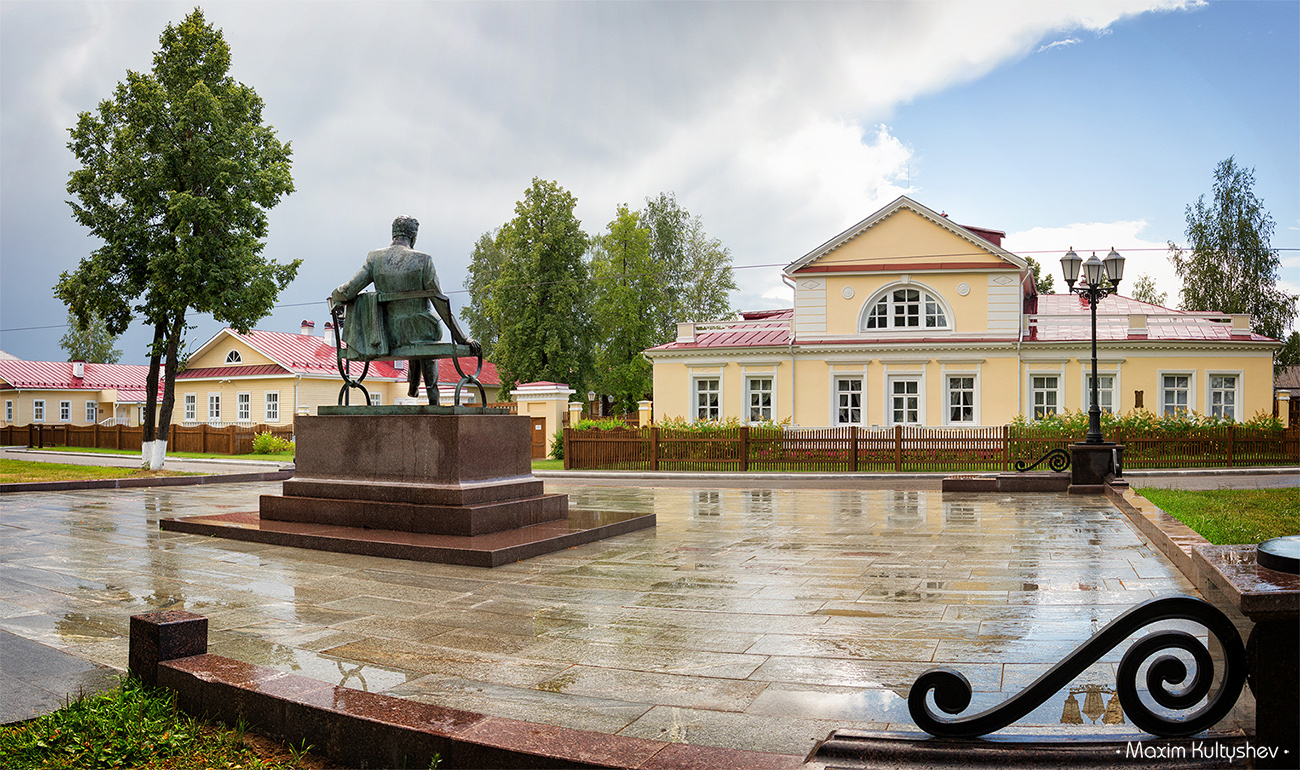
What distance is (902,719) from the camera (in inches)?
141

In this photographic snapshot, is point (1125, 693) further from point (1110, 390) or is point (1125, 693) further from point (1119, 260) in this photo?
point (1110, 390)

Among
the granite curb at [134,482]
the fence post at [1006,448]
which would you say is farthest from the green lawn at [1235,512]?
the granite curb at [134,482]

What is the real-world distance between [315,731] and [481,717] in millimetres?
719

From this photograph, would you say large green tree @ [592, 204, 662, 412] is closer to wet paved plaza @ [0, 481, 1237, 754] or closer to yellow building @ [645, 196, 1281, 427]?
yellow building @ [645, 196, 1281, 427]

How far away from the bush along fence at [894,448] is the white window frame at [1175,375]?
293cm

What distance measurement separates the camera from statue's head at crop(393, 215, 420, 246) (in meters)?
9.55

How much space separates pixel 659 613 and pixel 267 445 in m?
34.1

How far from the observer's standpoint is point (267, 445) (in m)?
35.6

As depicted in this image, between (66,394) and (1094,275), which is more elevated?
(1094,275)

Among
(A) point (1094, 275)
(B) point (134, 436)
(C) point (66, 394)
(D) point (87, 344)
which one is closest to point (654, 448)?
(A) point (1094, 275)

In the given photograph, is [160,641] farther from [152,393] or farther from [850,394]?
[850,394]

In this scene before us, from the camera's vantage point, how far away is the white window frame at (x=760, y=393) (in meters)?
31.6

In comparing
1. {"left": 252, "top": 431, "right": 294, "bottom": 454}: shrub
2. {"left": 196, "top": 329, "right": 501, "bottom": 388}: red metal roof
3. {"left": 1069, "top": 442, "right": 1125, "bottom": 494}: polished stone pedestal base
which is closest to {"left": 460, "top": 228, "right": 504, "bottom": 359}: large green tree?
{"left": 196, "top": 329, "right": 501, "bottom": 388}: red metal roof

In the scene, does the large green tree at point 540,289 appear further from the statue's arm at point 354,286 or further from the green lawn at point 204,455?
the statue's arm at point 354,286
